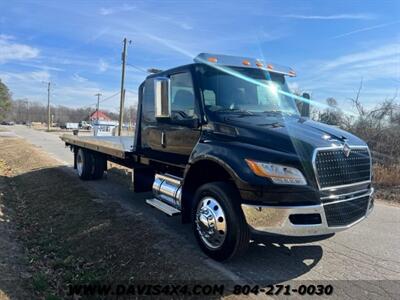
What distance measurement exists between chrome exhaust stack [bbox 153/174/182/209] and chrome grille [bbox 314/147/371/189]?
86.5 inches

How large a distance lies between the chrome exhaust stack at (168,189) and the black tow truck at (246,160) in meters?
0.02

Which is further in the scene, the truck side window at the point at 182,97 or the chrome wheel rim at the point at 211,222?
the truck side window at the point at 182,97

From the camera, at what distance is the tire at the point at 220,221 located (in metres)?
4.11

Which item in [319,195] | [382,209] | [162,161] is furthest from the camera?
[382,209]

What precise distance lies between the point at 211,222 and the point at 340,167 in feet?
5.34

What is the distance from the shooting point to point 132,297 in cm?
406

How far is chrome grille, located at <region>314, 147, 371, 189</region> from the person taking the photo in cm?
392

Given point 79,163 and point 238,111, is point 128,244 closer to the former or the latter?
point 238,111

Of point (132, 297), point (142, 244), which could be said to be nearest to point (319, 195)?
point (132, 297)

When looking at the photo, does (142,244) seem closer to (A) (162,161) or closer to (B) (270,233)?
(A) (162,161)

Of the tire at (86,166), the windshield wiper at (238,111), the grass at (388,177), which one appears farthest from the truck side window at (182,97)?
the grass at (388,177)

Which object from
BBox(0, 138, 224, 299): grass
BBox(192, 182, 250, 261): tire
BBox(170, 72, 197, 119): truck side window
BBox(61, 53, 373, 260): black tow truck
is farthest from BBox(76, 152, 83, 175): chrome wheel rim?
BBox(192, 182, 250, 261): tire

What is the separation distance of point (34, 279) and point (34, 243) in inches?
69.1

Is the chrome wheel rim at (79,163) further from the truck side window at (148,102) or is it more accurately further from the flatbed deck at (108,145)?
the truck side window at (148,102)
